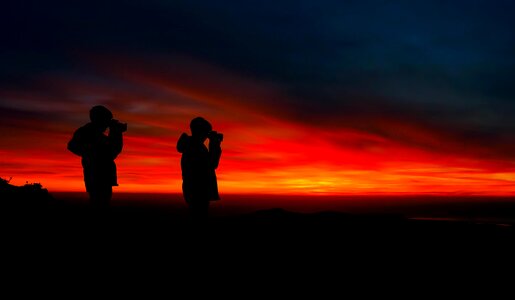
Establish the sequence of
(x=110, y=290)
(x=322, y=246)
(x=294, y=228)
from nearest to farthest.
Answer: (x=110, y=290) → (x=322, y=246) → (x=294, y=228)

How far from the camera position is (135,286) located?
6.94 metres

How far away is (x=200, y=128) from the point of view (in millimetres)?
10461

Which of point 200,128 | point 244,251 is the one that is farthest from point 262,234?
point 200,128

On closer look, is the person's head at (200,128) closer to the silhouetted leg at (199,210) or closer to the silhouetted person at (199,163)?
the silhouetted person at (199,163)

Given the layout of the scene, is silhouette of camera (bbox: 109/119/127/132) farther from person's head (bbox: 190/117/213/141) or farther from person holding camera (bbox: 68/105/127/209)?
person's head (bbox: 190/117/213/141)

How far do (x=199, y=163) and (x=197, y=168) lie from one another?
12 cm

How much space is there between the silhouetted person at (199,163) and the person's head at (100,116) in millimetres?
1630

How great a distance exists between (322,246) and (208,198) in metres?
2.76

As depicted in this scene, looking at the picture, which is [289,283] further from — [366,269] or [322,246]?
[322,246]

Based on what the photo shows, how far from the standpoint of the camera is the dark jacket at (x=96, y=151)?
9.58 metres

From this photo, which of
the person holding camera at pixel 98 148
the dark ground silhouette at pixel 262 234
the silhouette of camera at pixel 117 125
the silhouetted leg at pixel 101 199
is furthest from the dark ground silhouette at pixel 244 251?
the silhouette of camera at pixel 117 125

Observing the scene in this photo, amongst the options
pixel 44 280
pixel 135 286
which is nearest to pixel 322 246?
pixel 135 286

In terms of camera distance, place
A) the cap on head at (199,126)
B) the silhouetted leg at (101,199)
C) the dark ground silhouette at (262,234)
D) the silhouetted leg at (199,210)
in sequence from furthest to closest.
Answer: the silhouetted leg at (199,210), the cap on head at (199,126), the dark ground silhouette at (262,234), the silhouetted leg at (101,199)

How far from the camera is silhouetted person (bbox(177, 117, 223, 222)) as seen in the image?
10.5m
